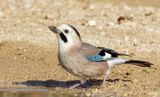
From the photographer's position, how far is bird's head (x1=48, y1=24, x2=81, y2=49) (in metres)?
12.0

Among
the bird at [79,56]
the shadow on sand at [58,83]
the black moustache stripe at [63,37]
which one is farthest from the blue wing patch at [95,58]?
the shadow on sand at [58,83]

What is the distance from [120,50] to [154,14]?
431 cm

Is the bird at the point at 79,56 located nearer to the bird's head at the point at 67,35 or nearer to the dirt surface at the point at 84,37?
the bird's head at the point at 67,35

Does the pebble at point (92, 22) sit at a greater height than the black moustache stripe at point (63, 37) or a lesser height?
greater

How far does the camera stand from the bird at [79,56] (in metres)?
11.9

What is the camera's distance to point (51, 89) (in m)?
12.4

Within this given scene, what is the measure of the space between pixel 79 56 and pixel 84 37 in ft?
14.6

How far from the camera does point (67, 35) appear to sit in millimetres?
12016

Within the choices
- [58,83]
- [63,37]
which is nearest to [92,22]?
[58,83]

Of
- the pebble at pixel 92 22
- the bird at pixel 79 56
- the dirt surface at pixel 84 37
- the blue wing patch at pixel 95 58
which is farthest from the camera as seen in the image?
the pebble at pixel 92 22

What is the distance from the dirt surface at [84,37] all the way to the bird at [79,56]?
270 mm

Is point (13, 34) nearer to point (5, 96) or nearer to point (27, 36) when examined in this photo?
point (27, 36)

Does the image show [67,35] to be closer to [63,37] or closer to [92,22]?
[63,37]

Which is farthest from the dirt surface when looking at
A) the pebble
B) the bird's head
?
the bird's head
